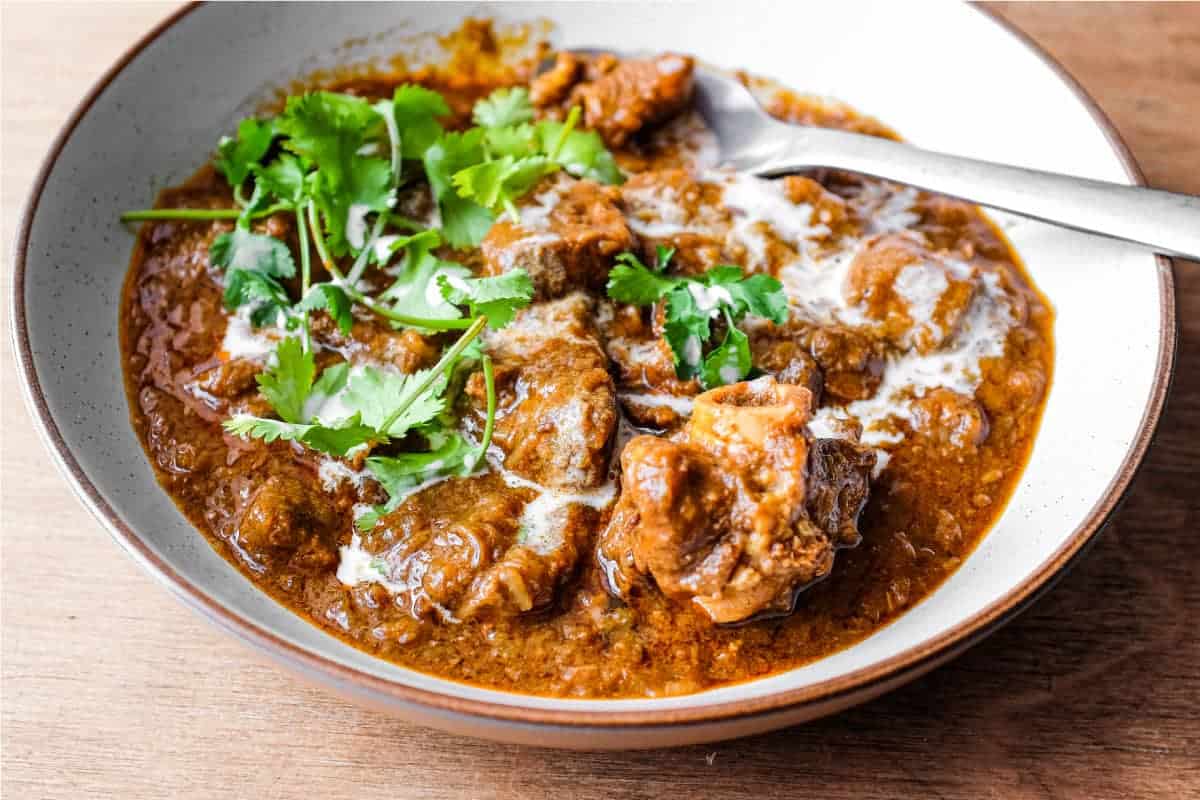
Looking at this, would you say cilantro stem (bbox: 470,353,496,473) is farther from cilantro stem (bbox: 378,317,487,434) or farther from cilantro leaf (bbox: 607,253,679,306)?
cilantro leaf (bbox: 607,253,679,306)

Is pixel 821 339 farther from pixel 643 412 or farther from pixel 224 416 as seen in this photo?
pixel 224 416

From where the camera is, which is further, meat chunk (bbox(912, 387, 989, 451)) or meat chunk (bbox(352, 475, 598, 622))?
meat chunk (bbox(912, 387, 989, 451))

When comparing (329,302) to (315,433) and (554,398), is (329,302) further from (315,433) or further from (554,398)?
(554,398)

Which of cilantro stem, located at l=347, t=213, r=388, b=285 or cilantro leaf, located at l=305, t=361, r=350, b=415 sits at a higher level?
cilantro stem, located at l=347, t=213, r=388, b=285

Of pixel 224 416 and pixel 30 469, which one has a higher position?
pixel 224 416

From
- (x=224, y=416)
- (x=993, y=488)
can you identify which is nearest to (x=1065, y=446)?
(x=993, y=488)

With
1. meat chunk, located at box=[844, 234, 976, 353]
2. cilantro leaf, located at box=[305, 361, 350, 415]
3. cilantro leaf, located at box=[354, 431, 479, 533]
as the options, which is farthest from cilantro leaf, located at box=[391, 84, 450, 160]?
meat chunk, located at box=[844, 234, 976, 353]

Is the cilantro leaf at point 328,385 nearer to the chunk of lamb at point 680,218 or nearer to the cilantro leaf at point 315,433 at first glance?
the cilantro leaf at point 315,433
